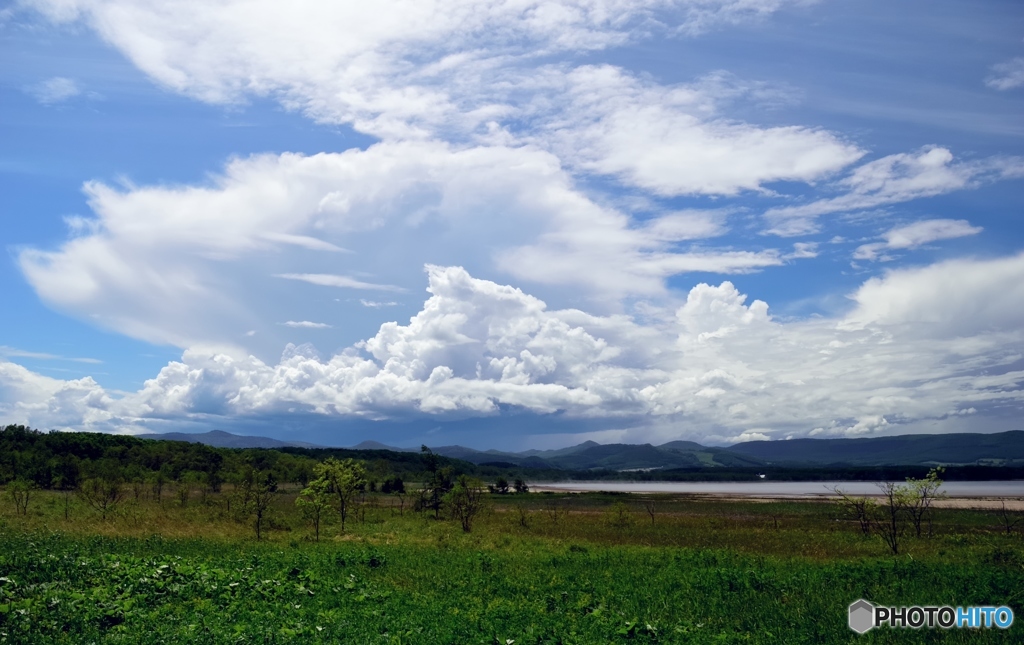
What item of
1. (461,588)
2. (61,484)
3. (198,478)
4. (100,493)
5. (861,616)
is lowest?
(61,484)

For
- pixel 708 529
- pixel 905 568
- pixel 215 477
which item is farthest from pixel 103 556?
pixel 215 477

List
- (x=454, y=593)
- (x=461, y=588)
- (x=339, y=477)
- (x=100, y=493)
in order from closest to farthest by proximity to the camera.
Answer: (x=454, y=593), (x=461, y=588), (x=339, y=477), (x=100, y=493)

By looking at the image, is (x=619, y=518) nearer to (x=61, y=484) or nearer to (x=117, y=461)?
(x=117, y=461)

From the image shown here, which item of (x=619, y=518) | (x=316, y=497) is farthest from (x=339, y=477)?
(x=619, y=518)

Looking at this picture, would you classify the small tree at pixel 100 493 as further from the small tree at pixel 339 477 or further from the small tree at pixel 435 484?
the small tree at pixel 435 484

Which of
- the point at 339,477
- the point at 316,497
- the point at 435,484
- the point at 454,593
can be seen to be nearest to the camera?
the point at 454,593

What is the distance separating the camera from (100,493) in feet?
216

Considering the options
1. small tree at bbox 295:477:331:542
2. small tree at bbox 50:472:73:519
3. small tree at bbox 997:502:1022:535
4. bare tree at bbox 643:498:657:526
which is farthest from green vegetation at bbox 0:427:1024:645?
small tree at bbox 50:472:73:519

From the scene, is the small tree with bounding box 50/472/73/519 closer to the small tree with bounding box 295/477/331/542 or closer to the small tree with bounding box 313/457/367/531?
the small tree with bounding box 313/457/367/531

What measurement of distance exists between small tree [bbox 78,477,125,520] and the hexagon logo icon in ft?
179

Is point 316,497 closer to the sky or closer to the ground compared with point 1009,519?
closer to the sky

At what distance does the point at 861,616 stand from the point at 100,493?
71481mm

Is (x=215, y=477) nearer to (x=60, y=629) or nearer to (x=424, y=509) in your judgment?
(x=424, y=509)

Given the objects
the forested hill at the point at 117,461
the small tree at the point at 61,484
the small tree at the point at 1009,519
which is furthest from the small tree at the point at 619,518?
the small tree at the point at 61,484
